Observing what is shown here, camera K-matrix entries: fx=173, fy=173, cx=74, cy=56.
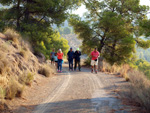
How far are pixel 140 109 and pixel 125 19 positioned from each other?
19143 millimetres

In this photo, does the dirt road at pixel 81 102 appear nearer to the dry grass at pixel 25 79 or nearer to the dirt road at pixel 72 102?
the dirt road at pixel 72 102

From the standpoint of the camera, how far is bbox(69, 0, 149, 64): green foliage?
70.8 feet

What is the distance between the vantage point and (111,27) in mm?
21562

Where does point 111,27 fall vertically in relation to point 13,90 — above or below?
above

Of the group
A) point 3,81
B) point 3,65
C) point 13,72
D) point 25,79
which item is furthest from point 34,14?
point 3,81

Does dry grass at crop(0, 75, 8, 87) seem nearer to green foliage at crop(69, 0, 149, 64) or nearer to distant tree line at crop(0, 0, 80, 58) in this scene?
distant tree line at crop(0, 0, 80, 58)

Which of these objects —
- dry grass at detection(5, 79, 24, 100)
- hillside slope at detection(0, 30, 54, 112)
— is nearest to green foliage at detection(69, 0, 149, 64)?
hillside slope at detection(0, 30, 54, 112)

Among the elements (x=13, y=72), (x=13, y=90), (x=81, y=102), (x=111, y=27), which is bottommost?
(x=81, y=102)

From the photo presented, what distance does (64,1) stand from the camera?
18203mm

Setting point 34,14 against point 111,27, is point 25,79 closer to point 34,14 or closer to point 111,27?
point 34,14

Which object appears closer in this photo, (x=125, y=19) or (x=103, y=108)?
(x=103, y=108)

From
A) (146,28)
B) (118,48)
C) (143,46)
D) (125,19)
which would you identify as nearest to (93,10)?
(125,19)

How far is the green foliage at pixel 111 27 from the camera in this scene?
21.6 m

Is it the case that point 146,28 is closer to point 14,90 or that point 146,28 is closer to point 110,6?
point 14,90
